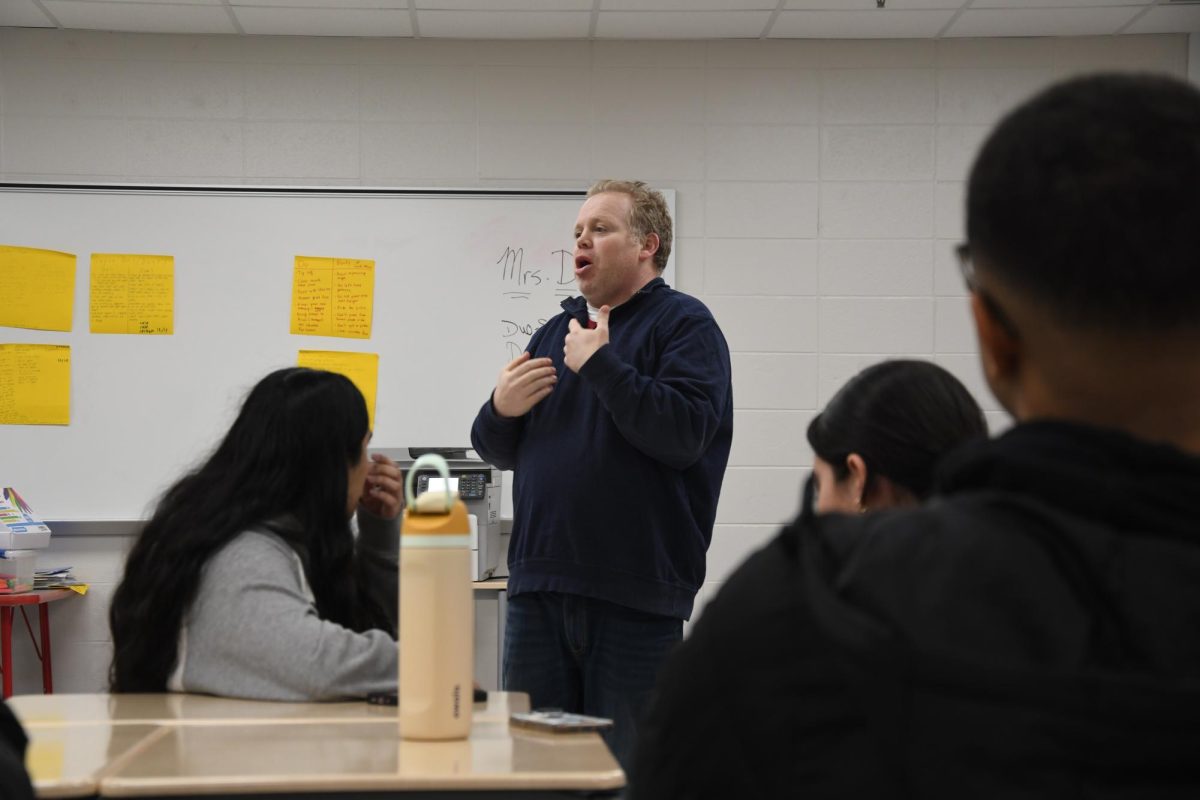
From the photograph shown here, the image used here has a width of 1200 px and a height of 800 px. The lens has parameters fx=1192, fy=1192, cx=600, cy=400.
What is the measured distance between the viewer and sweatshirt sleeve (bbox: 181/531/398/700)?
163 centimetres

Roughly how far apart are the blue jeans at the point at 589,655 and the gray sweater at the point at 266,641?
66 cm

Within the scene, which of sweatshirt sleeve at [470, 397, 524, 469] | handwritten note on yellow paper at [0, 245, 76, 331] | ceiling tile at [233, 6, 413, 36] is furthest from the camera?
handwritten note on yellow paper at [0, 245, 76, 331]

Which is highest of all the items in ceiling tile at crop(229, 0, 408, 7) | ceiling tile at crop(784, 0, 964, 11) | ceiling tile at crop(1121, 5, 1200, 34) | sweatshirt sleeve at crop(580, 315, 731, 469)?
ceiling tile at crop(1121, 5, 1200, 34)

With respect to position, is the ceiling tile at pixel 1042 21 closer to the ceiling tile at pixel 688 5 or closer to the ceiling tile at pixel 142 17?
the ceiling tile at pixel 688 5

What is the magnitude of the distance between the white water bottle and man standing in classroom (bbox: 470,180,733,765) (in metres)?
0.92

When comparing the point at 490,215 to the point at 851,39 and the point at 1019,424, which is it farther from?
the point at 1019,424

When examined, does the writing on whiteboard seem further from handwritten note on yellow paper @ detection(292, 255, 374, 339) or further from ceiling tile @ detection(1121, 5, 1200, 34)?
Result: ceiling tile @ detection(1121, 5, 1200, 34)

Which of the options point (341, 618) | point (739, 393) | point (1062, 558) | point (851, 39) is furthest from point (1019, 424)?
point (851, 39)

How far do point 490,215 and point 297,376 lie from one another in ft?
7.69

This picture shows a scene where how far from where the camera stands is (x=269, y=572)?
1.69 meters

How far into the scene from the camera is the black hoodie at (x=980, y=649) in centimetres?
54

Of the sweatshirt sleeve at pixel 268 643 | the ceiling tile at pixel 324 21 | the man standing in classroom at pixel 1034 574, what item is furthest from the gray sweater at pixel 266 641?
the ceiling tile at pixel 324 21

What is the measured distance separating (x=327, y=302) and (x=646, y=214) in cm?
191

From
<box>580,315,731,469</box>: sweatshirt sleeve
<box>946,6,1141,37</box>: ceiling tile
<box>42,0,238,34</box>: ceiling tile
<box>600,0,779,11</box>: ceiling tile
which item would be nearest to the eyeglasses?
<box>580,315,731,469</box>: sweatshirt sleeve
